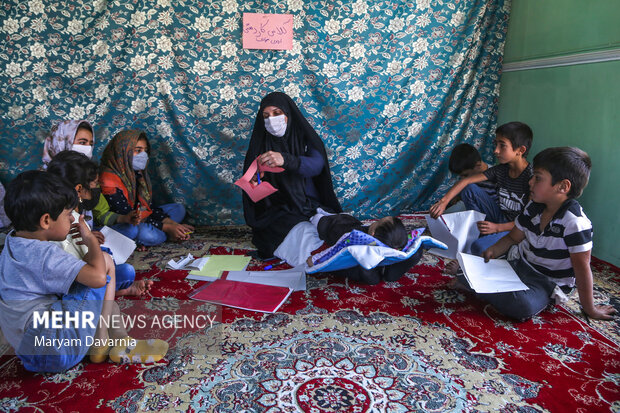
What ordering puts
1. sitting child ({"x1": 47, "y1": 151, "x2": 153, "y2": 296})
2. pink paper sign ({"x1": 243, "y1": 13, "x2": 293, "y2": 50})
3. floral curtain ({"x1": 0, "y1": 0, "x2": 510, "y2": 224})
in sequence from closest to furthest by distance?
sitting child ({"x1": 47, "y1": 151, "x2": 153, "y2": 296})
floral curtain ({"x1": 0, "y1": 0, "x2": 510, "y2": 224})
pink paper sign ({"x1": 243, "y1": 13, "x2": 293, "y2": 50})

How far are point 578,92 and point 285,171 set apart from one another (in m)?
2.00

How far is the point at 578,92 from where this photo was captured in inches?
114

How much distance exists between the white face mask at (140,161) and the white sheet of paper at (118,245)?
72cm

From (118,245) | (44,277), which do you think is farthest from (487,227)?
(44,277)

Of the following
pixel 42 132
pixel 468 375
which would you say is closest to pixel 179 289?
pixel 468 375

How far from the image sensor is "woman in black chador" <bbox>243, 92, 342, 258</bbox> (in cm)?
275

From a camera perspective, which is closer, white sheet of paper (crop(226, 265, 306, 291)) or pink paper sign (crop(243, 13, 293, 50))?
white sheet of paper (crop(226, 265, 306, 291))

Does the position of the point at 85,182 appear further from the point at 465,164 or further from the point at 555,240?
the point at 465,164

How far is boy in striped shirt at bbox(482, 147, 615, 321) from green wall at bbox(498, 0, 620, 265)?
88 cm

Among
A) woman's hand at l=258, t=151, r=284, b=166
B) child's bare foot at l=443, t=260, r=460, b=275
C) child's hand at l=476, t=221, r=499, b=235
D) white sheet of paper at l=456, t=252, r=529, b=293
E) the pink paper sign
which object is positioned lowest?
child's bare foot at l=443, t=260, r=460, b=275

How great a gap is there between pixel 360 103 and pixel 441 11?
93cm

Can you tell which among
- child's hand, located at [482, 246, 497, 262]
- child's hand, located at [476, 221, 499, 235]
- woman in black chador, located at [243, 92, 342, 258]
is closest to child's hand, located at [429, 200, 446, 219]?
child's hand, located at [476, 221, 499, 235]

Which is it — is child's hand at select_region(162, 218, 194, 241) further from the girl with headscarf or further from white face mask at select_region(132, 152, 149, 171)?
white face mask at select_region(132, 152, 149, 171)

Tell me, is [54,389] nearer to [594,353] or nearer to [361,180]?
[594,353]
